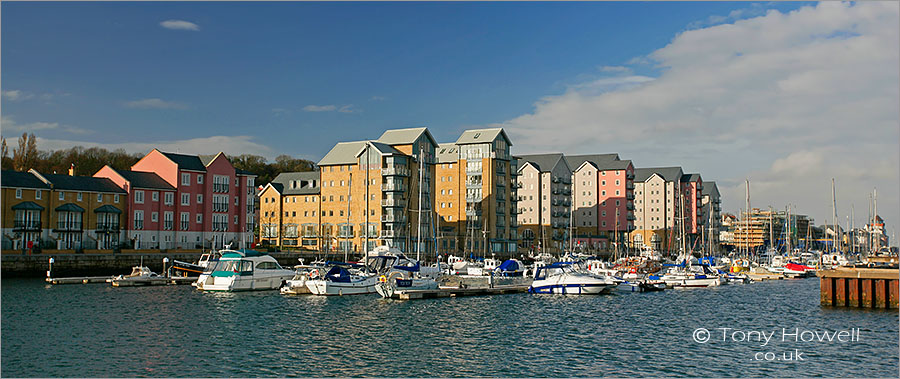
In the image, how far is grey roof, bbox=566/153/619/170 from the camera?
18400 cm

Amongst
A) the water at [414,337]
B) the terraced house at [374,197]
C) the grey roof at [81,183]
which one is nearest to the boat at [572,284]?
the water at [414,337]

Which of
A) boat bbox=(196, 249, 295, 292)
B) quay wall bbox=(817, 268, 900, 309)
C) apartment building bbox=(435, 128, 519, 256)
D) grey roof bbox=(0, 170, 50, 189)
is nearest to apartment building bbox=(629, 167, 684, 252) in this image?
apartment building bbox=(435, 128, 519, 256)

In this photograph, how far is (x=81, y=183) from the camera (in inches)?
3642

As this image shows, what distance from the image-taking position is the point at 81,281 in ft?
235

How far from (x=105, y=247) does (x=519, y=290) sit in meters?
55.0

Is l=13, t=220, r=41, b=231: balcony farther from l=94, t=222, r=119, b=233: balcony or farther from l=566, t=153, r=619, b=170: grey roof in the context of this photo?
l=566, t=153, r=619, b=170: grey roof

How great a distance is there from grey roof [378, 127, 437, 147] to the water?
202 ft

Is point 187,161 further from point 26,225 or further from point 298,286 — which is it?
point 298,286

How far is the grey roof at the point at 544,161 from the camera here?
6668 inches

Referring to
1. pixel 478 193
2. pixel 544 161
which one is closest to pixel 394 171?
pixel 478 193

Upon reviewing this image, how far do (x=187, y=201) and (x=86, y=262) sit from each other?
22.7 metres

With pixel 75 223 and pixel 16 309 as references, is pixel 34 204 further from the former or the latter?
pixel 16 309

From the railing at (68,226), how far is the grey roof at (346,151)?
1644 inches

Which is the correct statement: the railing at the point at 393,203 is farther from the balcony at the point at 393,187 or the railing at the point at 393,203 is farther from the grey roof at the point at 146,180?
the grey roof at the point at 146,180
